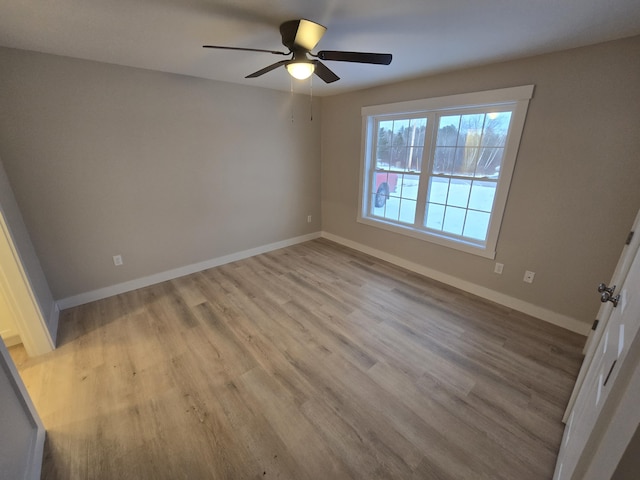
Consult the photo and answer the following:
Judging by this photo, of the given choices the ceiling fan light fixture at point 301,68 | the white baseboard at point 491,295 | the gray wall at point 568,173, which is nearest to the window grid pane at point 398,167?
the gray wall at point 568,173

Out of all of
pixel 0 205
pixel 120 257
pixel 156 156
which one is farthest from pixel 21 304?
pixel 156 156

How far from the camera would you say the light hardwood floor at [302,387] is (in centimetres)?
138

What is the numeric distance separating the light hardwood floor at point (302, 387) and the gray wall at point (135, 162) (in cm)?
66

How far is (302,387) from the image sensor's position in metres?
1.79

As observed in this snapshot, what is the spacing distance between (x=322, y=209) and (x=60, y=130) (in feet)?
11.1

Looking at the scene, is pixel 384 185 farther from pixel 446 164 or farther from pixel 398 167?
pixel 446 164

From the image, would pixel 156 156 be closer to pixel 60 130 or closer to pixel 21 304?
pixel 60 130

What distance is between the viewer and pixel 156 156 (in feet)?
9.39

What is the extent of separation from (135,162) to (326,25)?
2355 millimetres

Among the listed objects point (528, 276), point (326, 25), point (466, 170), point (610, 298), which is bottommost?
point (528, 276)

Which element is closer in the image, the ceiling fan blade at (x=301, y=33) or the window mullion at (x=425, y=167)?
the ceiling fan blade at (x=301, y=33)

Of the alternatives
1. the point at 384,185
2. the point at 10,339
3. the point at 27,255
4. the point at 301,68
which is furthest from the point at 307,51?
the point at 10,339

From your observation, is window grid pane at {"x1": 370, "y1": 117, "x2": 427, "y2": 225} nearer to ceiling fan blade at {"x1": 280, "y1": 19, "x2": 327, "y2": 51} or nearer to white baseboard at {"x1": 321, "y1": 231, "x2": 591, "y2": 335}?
white baseboard at {"x1": 321, "y1": 231, "x2": 591, "y2": 335}

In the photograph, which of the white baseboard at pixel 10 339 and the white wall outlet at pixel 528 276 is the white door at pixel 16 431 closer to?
the white baseboard at pixel 10 339
